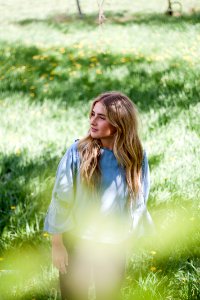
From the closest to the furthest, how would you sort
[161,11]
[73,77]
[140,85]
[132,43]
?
[140,85] < [73,77] < [132,43] < [161,11]

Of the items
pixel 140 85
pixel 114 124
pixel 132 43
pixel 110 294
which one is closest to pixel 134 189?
pixel 114 124

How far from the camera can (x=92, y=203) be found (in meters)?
1.94

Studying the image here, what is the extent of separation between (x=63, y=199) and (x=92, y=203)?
0.44 feet

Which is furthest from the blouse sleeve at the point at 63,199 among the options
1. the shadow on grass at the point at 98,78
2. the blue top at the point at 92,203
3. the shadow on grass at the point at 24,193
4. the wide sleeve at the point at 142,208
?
the shadow on grass at the point at 98,78

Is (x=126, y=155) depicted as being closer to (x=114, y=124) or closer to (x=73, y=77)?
(x=114, y=124)

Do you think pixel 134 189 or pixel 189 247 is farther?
pixel 189 247

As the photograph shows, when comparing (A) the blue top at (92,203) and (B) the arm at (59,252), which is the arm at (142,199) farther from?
(B) the arm at (59,252)

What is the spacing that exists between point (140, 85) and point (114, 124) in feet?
14.1

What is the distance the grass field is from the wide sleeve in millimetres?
Result: 230

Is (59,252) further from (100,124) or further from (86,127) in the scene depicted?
(86,127)

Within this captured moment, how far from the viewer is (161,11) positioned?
12.8m

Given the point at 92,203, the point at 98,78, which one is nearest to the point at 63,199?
the point at 92,203

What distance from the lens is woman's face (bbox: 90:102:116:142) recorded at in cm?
184

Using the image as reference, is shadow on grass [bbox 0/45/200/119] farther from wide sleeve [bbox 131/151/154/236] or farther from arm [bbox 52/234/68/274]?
arm [bbox 52/234/68/274]
